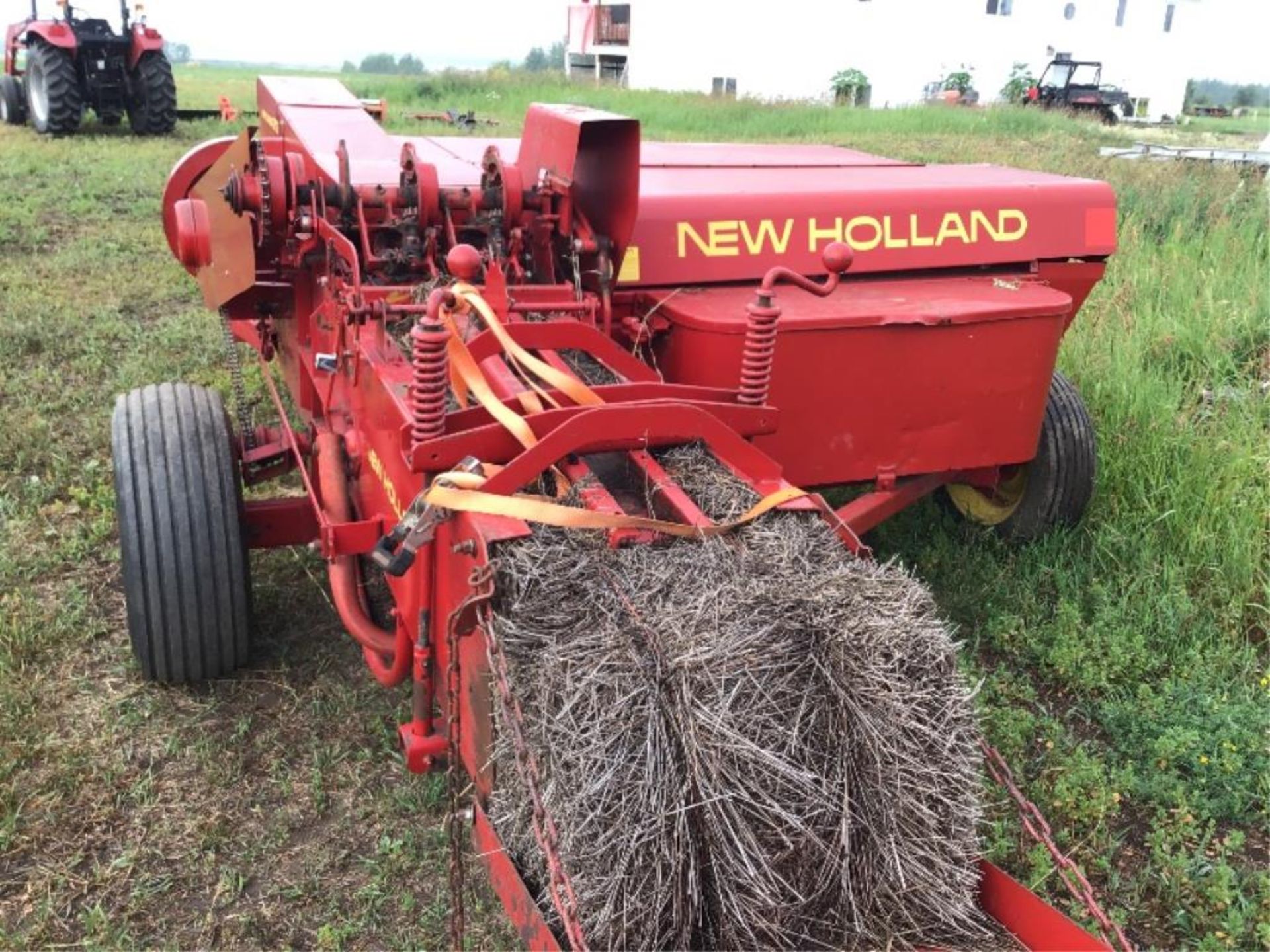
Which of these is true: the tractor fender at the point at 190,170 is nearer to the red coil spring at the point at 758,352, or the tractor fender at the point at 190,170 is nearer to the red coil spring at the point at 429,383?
the red coil spring at the point at 429,383

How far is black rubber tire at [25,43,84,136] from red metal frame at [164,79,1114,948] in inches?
451

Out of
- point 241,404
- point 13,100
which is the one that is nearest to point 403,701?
point 241,404

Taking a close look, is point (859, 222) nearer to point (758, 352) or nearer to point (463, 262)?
point (758, 352)

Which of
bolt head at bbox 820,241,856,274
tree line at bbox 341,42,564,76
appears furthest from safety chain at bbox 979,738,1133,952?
tree line at bbox 341,42,564,76

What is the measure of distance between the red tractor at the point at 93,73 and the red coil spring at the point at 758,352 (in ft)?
44.5

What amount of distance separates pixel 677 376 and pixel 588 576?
1.20 m

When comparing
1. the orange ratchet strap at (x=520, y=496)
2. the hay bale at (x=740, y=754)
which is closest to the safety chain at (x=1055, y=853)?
the hay bale at (x=740, y=754)

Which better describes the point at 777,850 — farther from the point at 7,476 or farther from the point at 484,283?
the point at 7,476

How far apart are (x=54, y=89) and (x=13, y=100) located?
83.9 inches

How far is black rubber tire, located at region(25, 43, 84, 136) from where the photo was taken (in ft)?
Answer: 44.2

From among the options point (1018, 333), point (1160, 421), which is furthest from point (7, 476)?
point (1160, 421)

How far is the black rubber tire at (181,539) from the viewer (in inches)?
123

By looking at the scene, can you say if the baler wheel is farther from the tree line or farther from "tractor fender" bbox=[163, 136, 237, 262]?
the tree line

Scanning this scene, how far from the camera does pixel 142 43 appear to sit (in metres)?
13.9
